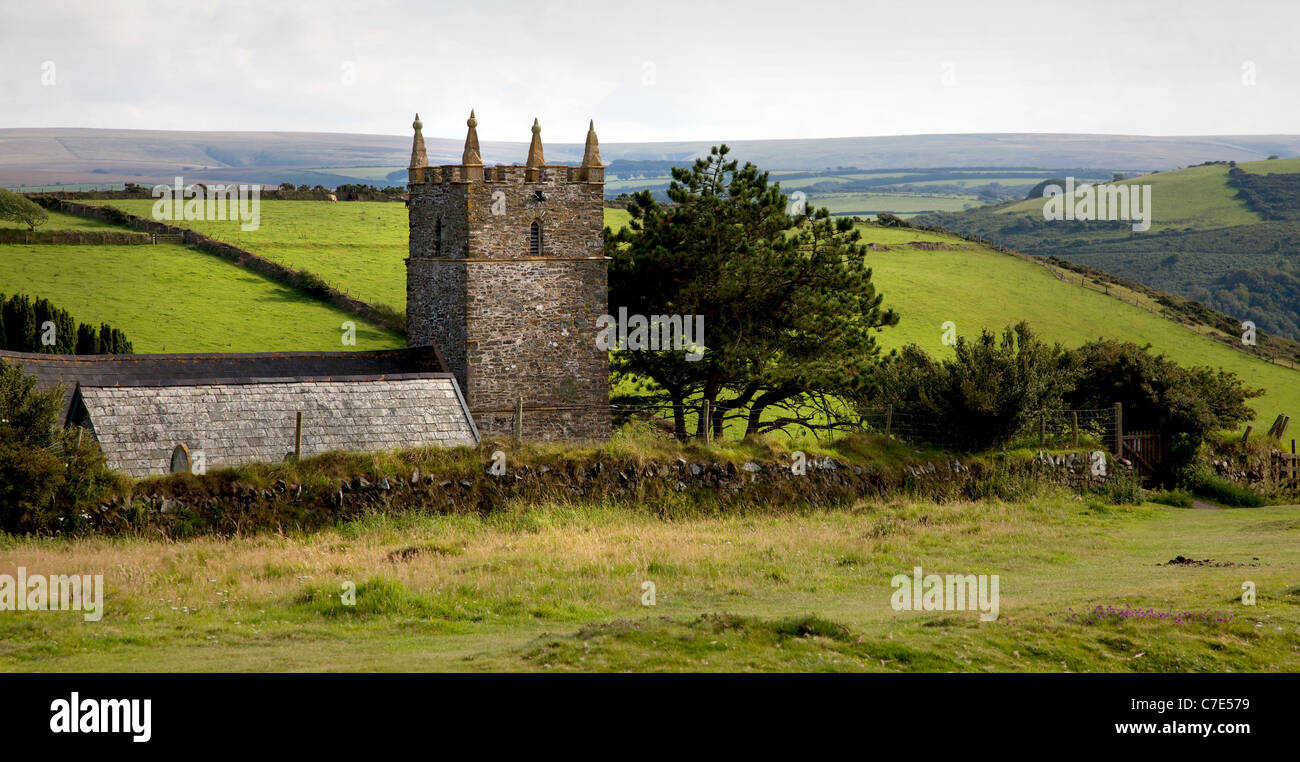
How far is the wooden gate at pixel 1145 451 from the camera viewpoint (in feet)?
109

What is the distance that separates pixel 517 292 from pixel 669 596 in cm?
1604

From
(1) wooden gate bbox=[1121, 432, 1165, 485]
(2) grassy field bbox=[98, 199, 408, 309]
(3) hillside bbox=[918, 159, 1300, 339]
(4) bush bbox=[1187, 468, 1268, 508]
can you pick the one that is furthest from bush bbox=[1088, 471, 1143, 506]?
(3) hillside bbox=[918, 159, 1300, 339]

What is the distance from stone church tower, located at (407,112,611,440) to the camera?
31.8 metres

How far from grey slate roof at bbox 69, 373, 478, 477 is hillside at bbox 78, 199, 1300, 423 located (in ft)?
95.3

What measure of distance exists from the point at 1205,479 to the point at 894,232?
201ft

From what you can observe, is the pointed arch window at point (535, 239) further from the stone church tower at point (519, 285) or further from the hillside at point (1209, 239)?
the hillside at point (1209, 239)

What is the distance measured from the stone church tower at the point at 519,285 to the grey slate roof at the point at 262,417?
3.27 meters

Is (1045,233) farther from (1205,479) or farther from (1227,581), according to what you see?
(1227,581)

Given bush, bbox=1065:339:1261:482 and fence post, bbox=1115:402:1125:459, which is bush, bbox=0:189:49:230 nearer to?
A: bush, bbox=1065:339:1261:482

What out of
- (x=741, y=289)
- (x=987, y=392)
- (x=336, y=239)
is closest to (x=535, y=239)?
(x=741, y=289)

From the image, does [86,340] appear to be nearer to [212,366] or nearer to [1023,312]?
[212,366]

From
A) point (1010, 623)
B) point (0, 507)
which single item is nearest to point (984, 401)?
point (1010, 623)

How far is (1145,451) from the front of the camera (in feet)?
110

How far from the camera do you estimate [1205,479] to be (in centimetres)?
3225
